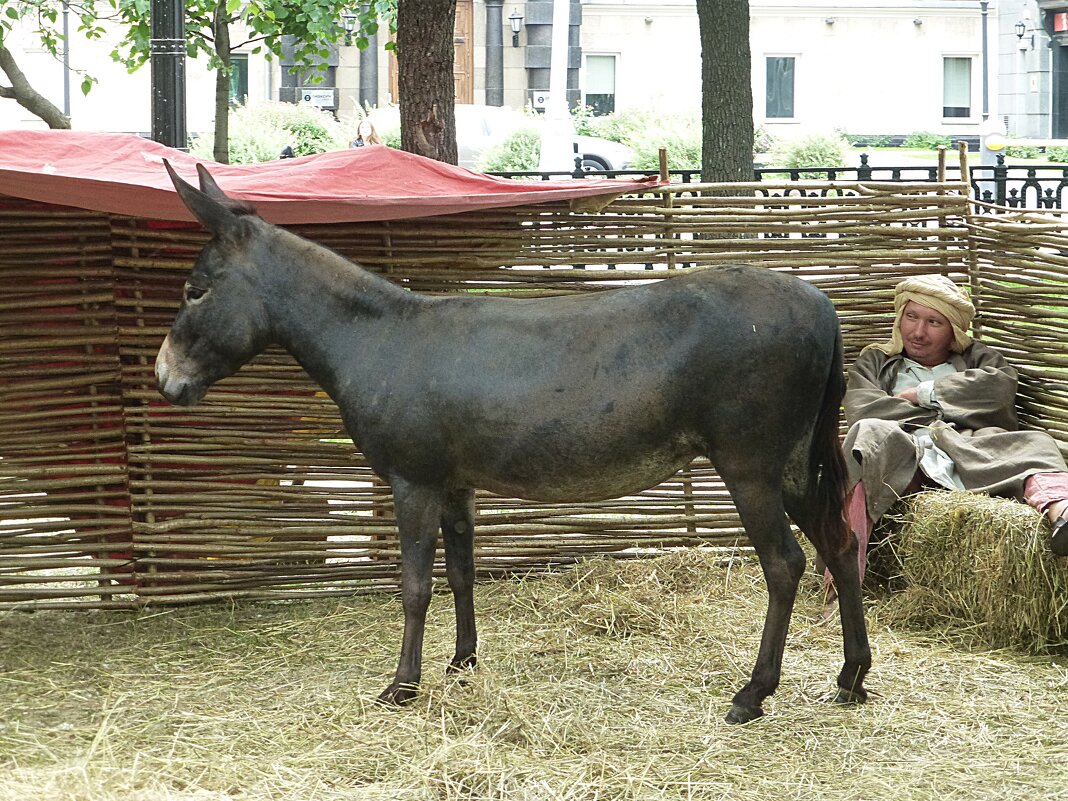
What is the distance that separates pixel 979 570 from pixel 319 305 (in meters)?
2.64

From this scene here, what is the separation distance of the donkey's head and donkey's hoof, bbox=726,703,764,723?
2009 millimetres

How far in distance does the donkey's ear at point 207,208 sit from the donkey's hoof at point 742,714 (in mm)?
2275

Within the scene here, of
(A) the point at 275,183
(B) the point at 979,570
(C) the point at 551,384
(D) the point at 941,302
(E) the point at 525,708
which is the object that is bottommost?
(E) the point at 525,708

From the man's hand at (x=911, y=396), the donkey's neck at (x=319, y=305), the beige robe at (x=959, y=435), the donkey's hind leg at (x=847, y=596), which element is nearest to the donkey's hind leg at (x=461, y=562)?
the donkey's neck at (x=319, y=305)

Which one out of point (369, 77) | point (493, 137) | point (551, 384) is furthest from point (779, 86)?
point (551, 384)

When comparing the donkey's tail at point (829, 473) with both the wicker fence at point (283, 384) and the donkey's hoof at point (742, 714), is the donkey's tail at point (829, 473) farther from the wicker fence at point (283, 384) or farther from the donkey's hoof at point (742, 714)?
the wicker fence at point (283, 384)

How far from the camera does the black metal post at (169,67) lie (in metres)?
5.83

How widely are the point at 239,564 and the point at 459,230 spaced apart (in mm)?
1724

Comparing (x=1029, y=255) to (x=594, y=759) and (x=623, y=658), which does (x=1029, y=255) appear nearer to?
(x=623, y=658)

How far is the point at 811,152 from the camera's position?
68.5 ft

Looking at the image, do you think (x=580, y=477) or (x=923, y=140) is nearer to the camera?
(x=580, y=477)

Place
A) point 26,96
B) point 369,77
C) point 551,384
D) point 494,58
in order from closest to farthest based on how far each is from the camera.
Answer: point 551,384 < point 26,96 < point 369,77 < point 494,58

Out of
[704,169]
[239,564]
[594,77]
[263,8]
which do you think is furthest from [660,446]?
[594,77]

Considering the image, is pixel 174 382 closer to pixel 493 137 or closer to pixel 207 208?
pixel 207 208
